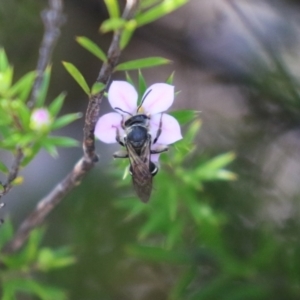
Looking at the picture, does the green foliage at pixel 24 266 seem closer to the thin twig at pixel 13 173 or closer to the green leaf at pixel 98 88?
the thin twig at pixel 13 173

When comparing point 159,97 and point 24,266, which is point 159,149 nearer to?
point 159,97

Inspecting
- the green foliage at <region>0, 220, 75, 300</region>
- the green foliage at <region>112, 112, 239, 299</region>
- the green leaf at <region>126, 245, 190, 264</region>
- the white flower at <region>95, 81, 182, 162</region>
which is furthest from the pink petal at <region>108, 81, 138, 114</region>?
the green leaf at <region>126, 245, 190, 264</region>

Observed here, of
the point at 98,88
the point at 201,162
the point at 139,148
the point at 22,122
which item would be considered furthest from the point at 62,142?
the point at 201,162

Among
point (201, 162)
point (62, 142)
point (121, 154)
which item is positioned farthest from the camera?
point (201, 162)

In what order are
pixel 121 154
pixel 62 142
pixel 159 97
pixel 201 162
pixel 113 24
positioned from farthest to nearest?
pixel 201 162 < pixel 62 142 < pixel 121 154 < pixel 159 97 < pixel 113 24

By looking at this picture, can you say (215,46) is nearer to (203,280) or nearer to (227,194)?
(227,194)

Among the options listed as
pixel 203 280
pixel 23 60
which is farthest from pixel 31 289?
pixel 23 60

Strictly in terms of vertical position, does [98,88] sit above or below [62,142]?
below
